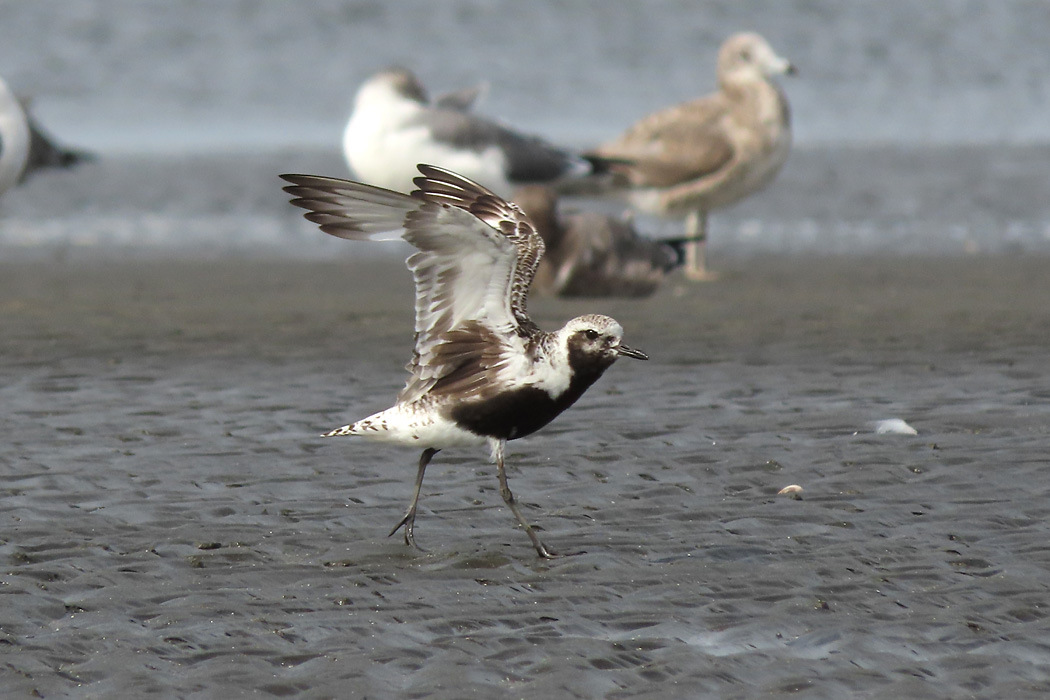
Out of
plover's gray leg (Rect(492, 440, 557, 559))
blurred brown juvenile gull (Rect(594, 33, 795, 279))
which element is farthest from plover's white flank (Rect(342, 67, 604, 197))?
plover's gray leg (Rect(492, 440, 557, 559))

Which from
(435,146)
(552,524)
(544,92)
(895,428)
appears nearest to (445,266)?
(552,524)

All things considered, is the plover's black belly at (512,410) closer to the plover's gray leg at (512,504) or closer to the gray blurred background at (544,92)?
the plover's gray leg at (512,504)

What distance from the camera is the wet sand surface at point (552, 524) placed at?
3.99m

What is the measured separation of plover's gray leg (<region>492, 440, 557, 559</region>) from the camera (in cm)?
503

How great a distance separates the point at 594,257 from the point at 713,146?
8.54 ft

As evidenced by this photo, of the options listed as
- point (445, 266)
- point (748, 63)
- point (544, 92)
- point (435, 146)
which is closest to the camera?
point (445, 266)

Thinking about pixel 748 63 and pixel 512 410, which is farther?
pixel 748 63

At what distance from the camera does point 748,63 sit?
14.0m

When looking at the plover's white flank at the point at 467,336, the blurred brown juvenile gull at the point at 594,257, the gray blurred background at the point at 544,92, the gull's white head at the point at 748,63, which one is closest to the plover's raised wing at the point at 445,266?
the plover's white flank at the point at 467,336

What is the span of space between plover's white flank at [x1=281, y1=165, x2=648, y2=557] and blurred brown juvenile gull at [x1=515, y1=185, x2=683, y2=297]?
19.1 feet

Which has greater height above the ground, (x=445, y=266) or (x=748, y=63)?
(x=748, y=63)

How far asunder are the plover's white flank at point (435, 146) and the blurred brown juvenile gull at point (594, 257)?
153 cm

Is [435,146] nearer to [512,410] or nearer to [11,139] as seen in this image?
[11,139]

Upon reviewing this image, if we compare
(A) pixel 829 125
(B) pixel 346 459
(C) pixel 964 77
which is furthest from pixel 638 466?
(C) pixel 964 77
